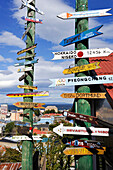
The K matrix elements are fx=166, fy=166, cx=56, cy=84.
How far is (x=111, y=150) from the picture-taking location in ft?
18.1

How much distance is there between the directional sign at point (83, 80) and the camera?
3432 millimetres

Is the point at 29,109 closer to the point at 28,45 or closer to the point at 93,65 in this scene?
the point at 28,45

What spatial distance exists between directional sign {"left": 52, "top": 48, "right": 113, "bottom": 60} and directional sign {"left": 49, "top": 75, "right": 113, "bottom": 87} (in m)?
0.48

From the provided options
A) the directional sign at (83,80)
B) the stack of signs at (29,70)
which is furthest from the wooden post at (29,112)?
the directional sign at (83,80)

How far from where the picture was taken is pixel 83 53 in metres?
3.62

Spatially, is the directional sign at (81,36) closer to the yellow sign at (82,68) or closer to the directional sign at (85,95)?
the yellow sign at (82,68)

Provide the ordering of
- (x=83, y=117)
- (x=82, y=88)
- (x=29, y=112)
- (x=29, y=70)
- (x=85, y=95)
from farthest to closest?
1. (x=29, y=70)
2. (x=29, y=112)
3. (x=82, y=88)
4. (x=85, y=95)
5. (x=83, y=117)

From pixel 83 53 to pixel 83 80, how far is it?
60cm

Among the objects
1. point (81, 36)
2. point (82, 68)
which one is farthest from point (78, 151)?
point (81, 36)

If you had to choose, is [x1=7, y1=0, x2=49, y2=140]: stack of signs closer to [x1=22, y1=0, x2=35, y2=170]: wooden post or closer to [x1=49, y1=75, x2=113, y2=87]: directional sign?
[x1=22, y1=0, x2=35, y2=170]: wooden post

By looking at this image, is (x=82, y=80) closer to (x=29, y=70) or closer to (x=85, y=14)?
(x=85, y=14)

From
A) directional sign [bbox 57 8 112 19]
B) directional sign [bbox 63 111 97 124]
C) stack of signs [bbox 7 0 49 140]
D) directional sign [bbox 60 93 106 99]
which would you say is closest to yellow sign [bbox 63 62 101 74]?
directional sign [bbox 60 93 106 99]

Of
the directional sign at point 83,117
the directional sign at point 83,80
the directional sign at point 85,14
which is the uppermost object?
the directional sign at point 85,14

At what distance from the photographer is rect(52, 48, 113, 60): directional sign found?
11.6 feet
